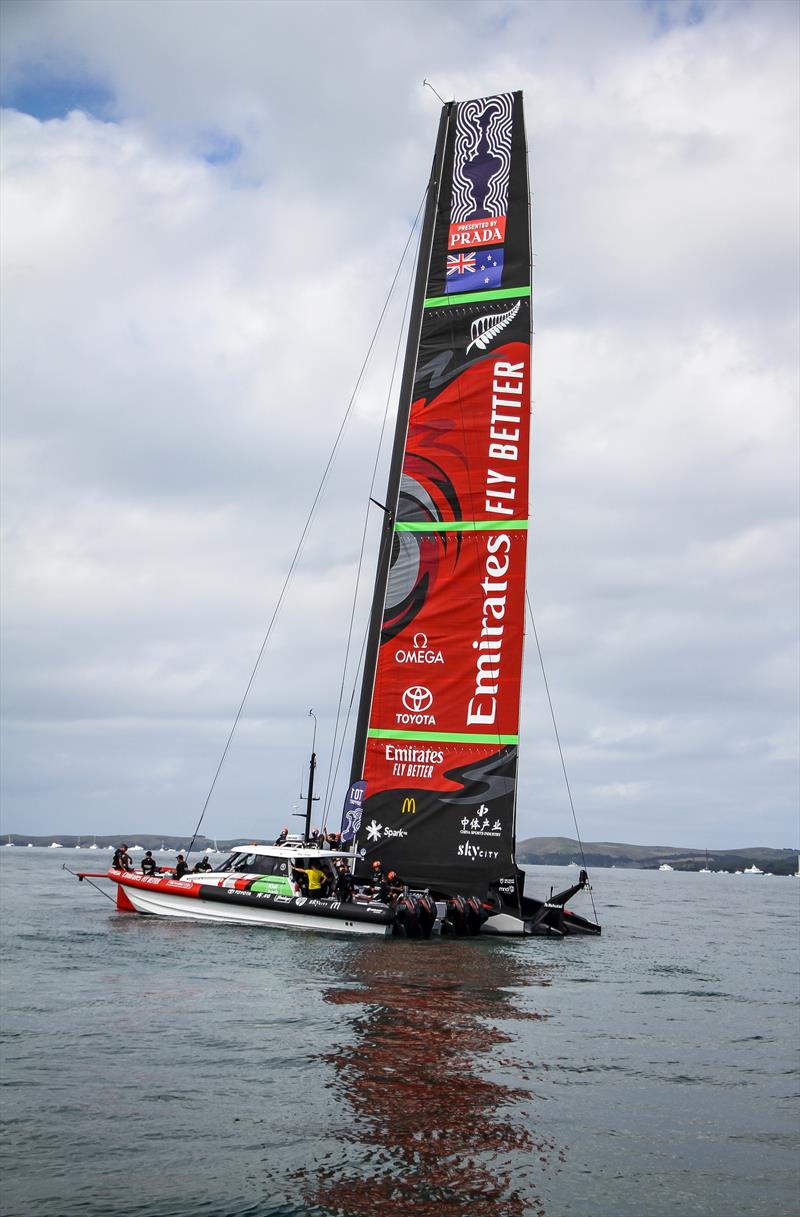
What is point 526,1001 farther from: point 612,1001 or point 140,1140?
point 140,1140

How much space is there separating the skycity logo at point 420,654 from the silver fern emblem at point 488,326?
Answer: 804 cm

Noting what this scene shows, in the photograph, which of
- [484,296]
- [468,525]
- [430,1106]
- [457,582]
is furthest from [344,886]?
[484,296]

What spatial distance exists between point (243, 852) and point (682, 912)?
40.2 m

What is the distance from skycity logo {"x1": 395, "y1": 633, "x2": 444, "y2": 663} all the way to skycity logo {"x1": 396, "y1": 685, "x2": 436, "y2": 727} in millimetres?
709

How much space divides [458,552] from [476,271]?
26.1 ft

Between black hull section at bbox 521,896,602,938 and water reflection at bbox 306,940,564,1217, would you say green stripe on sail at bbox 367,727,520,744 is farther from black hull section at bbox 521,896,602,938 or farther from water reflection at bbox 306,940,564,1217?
water reflection at bbox 306,940,564,1217

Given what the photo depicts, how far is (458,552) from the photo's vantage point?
30.2 metres

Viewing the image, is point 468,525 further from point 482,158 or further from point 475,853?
point 482,158

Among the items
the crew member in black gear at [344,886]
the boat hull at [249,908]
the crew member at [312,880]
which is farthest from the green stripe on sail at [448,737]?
the boat hull at [249,908]

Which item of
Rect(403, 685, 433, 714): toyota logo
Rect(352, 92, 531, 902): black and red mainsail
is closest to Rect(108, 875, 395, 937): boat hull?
Rect(352, 92, 531, 902): black and red mainsail

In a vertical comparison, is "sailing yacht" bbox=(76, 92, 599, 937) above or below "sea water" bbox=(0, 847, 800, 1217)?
above

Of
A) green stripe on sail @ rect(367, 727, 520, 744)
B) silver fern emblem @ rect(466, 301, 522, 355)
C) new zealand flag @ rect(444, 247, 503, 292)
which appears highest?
new zealand flag @ rect(444, 247, 503, 292)

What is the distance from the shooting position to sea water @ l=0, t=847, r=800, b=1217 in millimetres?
8633

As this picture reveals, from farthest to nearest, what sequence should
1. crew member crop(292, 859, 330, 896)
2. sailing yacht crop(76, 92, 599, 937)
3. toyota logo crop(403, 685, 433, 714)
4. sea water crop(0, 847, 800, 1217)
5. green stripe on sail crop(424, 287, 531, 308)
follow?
1. green stripe on sail crop(424, 287, 531, 308)
2. toyota logo crop(403, 685, 433, 714)
3. sailing yacht crop(76, 92, 599, 937)
4. crew member crop(292, 859, 330, 896)
5. sea water crop(0, 847, 800, 1217)
